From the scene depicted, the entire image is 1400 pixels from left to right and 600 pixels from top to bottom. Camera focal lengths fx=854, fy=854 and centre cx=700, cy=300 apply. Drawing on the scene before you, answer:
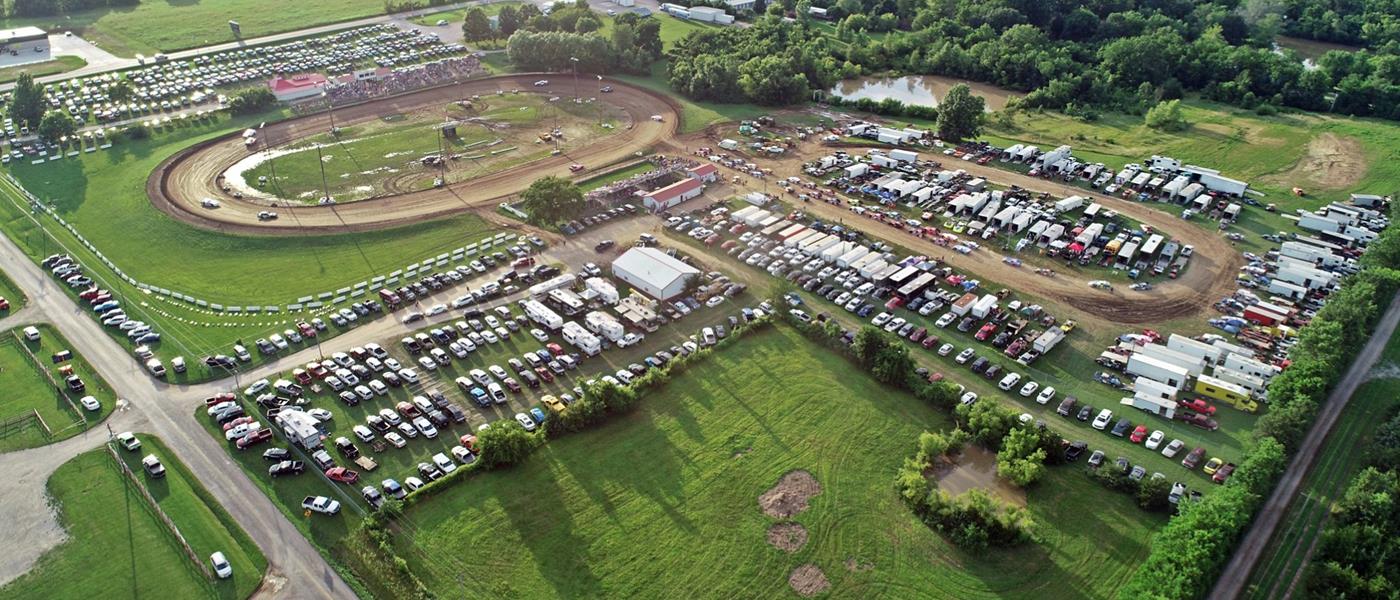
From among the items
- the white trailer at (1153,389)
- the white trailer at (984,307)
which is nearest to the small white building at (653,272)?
the white trailer at (984,307)

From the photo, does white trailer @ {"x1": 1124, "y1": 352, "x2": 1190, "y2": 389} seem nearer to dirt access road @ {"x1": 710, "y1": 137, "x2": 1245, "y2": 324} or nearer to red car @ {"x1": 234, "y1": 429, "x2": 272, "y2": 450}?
dirt access road @ {"x1": 710, "y1": 137, "x2": 1245, "y2": 324}

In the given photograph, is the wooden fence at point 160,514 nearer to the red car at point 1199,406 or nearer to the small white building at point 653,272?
the small white building at point 653,272

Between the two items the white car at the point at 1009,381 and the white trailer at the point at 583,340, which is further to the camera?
the white trailer at the point at 583,340

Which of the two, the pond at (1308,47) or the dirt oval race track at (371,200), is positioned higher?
the dirt oval race track at (371,200)

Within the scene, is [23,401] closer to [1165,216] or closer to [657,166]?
[657,166]

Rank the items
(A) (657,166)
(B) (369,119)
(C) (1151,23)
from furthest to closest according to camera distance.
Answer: (C) (1151,23) < (B) (369,119) < (A) (657,166)

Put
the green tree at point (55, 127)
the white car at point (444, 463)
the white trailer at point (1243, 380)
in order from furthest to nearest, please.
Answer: the green tree at point (55, 127) < the white trailer at point (1243, 380) < the white car at point (444, 463)

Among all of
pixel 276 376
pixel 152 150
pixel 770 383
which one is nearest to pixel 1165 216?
pixel 770 383
